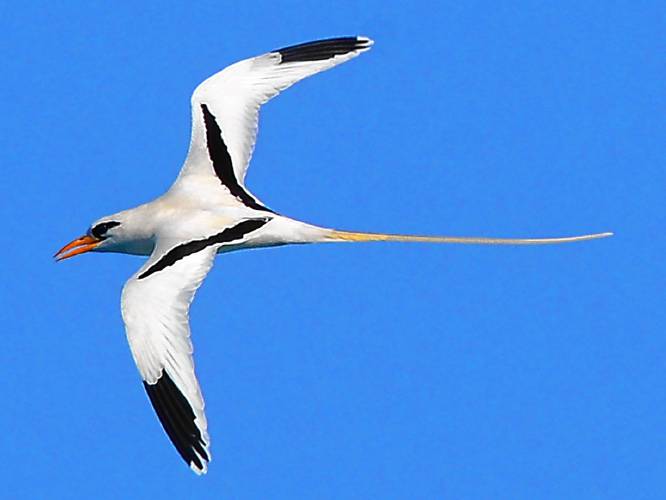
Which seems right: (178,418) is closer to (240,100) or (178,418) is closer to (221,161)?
(221,161)

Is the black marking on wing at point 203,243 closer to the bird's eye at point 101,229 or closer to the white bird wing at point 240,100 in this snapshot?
the white bird wing at point 240,100

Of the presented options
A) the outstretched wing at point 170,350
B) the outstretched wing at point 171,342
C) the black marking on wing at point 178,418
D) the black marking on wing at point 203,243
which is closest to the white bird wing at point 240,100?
the black marking on wing at point 203,243

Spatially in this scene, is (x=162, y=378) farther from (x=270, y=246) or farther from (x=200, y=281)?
(x=270, y=246)

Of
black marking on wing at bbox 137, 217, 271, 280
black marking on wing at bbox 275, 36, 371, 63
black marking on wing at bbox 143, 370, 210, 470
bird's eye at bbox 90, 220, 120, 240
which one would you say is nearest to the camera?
black marking on wing at bbox 143, 370, 210, 470

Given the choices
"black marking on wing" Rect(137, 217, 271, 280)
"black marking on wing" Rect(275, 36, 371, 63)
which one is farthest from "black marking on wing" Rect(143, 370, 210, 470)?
"black marking on wing" Rect(275, 36, 371, 63)

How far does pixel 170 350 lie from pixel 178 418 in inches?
21.6

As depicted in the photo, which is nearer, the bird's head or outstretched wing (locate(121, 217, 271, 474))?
outstretched wing (locate(121, 217, 271, 474))

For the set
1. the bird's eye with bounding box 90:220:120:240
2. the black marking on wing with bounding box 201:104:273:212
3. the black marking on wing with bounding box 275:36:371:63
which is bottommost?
the bird's eye with bounding box 90:220:120:240

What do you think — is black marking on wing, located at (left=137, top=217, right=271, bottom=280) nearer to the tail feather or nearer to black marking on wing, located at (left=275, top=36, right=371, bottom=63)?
the tail feather

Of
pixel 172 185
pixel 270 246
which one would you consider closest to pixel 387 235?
pixel 270 246

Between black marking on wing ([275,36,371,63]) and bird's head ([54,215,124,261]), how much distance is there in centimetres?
242

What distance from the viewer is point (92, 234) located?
44.6 feet

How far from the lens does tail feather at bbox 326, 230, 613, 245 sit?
1245 centimetres

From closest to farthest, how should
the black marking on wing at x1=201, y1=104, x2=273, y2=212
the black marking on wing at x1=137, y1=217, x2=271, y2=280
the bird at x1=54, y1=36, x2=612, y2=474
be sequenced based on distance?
the bird at x1=54, y1=36, x2=612, y2=474
the black marking on wing at x1=137, y1=217, x2=271, y2=280
the black marking on wing at x1=201, y1=104, x2=273, y2=212
